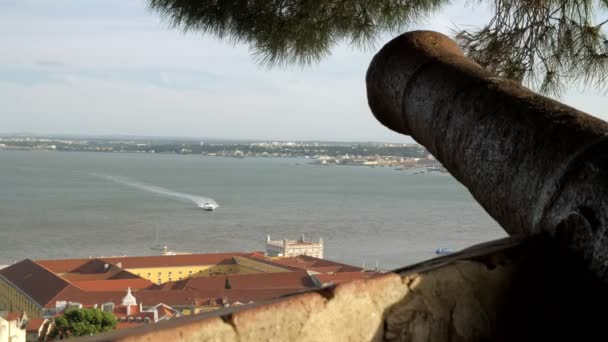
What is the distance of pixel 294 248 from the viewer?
30.0 meters

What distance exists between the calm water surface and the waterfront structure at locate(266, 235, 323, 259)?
873 mm

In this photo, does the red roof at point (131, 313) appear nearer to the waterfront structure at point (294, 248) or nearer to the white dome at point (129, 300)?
the white dome at point (129, 300)

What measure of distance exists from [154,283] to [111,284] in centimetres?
139

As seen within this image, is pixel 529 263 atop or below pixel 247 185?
atop

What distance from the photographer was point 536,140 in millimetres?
801

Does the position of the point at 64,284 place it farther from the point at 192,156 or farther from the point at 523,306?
the point at 192,156

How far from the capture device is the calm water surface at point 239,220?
2916 cm

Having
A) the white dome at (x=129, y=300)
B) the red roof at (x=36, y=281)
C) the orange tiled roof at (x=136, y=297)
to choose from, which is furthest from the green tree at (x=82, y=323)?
the red roof at (x=36, y=281)

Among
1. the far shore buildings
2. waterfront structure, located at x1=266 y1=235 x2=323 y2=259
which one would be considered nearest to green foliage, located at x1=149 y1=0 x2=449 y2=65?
the far shore buildings

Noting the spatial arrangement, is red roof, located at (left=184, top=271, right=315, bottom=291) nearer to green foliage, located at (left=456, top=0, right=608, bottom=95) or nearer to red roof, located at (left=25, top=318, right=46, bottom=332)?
red roof, located at (left=25, top=318, right=46, bottom=332)

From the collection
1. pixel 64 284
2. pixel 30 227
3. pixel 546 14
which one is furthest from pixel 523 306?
pixel 30 227

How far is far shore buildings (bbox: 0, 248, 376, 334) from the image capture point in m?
20.1

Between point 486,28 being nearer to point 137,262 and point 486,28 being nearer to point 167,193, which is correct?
point 137,262

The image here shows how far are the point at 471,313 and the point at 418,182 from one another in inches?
2468
